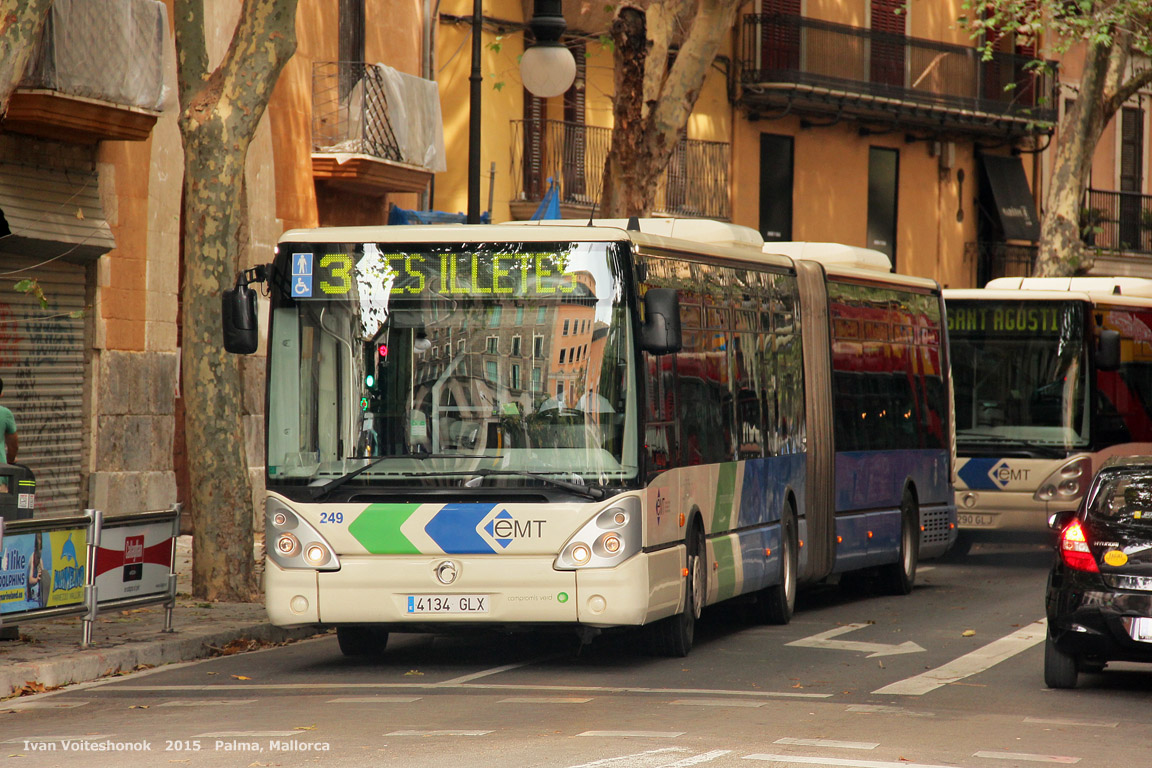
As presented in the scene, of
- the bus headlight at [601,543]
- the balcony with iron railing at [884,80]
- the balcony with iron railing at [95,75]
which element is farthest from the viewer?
the balcony with iron railing at [884,80]

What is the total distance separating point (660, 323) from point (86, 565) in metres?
4.12

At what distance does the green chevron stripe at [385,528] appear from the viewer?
1139cm

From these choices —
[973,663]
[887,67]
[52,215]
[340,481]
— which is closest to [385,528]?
[340,481]

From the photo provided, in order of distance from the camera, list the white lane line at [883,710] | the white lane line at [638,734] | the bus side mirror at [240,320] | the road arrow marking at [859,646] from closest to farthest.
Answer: the white lane line at [638,734] < the white lane line at [883,710] < the bus side mirror at [240,320] < the road arrow marking at [859,646]

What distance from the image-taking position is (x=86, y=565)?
12.4m

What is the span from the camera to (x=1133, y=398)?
20219mm

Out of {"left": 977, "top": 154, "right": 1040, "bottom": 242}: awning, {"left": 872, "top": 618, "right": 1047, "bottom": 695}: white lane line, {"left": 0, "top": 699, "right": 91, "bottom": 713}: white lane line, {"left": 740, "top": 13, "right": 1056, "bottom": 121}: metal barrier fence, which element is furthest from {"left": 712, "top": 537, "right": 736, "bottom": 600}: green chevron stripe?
{"left": 977, "top": 154, "right": 1040, "bottom": 242}: awning

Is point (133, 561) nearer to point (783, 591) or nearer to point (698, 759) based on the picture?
point (783, 591)

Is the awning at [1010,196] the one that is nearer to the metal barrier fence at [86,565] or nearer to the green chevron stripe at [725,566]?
the green chevron stripe at [725,566]

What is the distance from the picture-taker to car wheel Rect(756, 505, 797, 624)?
48.3ft

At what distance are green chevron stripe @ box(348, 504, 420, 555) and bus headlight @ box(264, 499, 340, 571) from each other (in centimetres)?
25

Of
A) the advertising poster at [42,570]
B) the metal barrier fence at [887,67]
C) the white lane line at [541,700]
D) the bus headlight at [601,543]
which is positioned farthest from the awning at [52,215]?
the metal barrier fence at [887,67]

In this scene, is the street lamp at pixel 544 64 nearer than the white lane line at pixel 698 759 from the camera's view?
No

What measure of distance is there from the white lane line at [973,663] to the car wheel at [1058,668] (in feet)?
2.07
